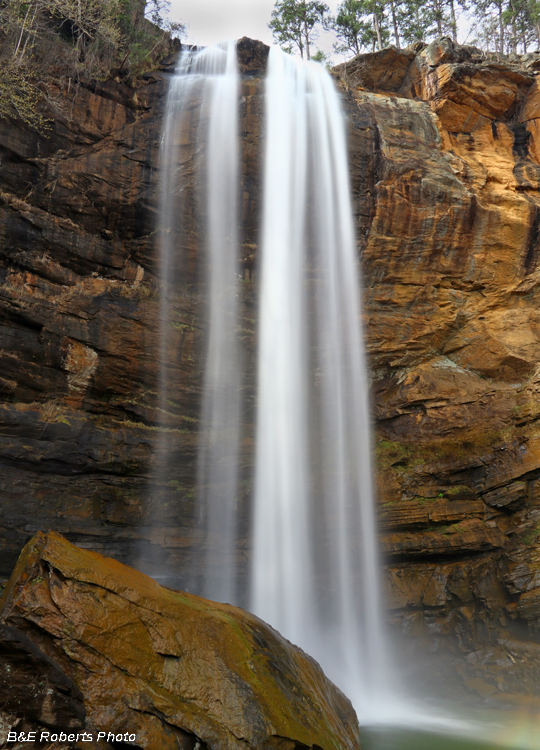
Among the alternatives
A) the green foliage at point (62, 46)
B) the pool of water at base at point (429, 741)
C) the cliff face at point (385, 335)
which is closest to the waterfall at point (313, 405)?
the cliff face at point (385, 335)

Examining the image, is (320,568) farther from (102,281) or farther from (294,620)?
(102,281)

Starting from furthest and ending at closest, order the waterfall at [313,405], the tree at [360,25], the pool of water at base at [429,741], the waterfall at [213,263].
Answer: the tree at [360,25] < the waterfall at [213,263] < the waterfall at [313,405] < the pool of water at base at [429,741]

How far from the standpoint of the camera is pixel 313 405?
13.1 meters

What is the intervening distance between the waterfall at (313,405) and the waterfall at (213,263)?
78 centimetres

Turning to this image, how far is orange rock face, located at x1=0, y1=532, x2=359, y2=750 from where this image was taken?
13.8 feet

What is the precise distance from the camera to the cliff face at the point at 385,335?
10.6m

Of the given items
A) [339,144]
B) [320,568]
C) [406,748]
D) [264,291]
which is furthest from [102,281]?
[406,748]

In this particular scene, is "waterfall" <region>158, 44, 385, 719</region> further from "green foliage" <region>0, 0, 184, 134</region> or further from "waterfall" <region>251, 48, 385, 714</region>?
"green foliage" <region>0, 0, 184, 134</region>

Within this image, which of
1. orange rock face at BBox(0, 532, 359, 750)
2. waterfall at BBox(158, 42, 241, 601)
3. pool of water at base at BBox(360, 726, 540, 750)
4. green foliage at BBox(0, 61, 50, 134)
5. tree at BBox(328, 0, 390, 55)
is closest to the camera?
orange rock face at BBox(0, 532, 359, 750)

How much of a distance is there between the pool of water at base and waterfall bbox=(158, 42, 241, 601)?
14.4 feet

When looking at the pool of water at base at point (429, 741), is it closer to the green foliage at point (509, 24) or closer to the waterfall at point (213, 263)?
the waterfall at point (213, 263)

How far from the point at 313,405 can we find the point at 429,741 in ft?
24.8

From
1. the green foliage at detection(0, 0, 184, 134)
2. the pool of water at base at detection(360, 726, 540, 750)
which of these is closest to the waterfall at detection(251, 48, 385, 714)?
the pool of water at base at detection(360, 726, 540, 750)

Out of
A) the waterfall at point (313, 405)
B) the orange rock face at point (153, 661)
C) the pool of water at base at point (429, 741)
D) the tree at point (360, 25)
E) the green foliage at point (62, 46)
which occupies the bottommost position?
the pool of water at base at point (429, 741)
